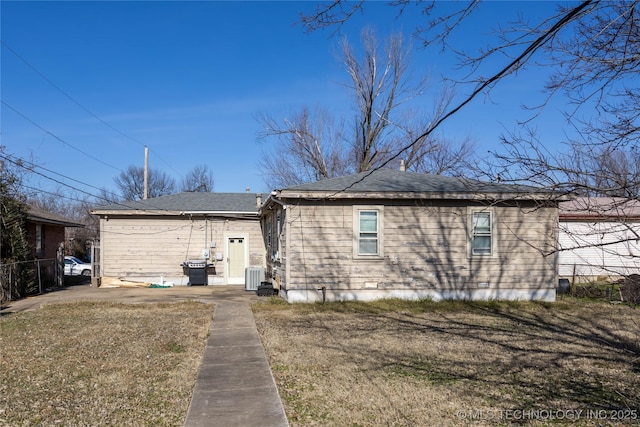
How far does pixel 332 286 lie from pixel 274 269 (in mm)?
3432

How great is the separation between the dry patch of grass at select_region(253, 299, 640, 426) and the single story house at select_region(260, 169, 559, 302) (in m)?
1.72

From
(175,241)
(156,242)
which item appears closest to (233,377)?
(175,241)

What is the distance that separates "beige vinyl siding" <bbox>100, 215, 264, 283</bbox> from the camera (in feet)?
61.7

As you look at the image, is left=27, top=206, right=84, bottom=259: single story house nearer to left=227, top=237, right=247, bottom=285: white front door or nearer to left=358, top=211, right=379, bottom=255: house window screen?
left=227, top=237, right=247, bottom=285: white front door

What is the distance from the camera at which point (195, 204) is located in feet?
66.9

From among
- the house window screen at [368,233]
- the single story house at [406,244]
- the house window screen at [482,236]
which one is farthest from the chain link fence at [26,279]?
the house window screen at [482,236]

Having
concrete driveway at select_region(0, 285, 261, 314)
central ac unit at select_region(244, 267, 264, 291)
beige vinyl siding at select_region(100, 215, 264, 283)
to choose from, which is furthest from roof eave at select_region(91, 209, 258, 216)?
central ac unit at select_region(244, 267, 264, 291)

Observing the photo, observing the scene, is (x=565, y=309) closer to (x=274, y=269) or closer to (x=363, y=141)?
(x=274, y=269)

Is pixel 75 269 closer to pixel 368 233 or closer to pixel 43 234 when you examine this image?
pixel 43 234

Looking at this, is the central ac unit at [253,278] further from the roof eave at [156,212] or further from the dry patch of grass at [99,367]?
the dry patch of grass at [99,367]

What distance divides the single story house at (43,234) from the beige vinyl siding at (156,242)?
232cm

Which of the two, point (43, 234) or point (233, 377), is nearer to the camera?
point (233, 377)

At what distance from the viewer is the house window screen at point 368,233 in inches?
531

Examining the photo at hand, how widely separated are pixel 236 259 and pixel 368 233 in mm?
7774
